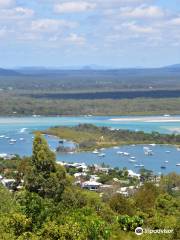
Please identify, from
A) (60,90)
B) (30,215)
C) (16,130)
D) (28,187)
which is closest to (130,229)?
(30,215)

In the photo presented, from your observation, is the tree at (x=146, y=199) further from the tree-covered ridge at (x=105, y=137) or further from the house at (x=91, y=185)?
the tree-covered ridge at (x=105, y=137)

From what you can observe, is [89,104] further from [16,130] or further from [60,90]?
[60,90]

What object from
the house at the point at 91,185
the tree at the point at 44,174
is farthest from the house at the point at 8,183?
the tree at the point at 44,174

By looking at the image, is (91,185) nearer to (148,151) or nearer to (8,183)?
(8,183)

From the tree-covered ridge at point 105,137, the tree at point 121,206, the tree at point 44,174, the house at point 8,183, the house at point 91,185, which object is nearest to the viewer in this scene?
the tree at point 121,206

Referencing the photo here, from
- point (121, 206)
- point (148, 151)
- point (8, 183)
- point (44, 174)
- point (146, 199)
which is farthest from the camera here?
point (148, 151)
